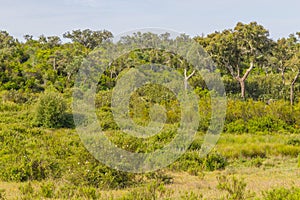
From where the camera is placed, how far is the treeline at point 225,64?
99.5 feet

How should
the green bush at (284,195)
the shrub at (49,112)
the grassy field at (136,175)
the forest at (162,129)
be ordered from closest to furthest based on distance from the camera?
the green bush at (284,195)
the grassy field at (136,175)
the forest at (162,129)
the shrub at (49,112)

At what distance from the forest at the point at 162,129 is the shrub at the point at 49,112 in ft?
0.18

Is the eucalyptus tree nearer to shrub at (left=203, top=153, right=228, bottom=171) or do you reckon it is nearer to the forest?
the forest

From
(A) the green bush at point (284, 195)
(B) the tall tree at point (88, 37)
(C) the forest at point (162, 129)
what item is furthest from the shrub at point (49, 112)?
(B) the tall tree at point (88, 37)

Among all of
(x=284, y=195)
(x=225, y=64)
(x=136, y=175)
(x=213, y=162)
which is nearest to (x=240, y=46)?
(x=225, y=64)

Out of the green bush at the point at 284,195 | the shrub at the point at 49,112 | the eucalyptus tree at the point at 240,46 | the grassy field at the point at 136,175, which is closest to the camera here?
the green bush at the point at 284,195

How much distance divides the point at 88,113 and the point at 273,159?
10.4 meters

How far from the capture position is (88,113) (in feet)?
73.6

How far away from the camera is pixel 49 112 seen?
857 inches

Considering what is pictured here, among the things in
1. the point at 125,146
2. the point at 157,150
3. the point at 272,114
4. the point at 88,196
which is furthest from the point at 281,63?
the point at 88,196

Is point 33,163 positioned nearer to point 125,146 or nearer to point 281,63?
point 125,146

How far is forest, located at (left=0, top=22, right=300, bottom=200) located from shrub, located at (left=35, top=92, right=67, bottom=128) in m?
0.05

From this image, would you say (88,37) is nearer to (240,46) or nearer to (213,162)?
(240,46)

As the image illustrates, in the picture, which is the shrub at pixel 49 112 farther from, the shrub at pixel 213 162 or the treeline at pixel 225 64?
the shrub at pixel 213 162
